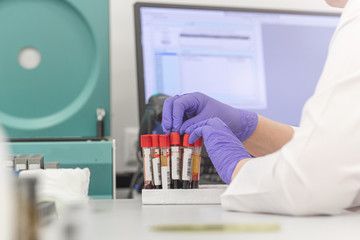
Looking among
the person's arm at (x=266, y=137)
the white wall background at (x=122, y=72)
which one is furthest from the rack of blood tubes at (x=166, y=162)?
the white wall background at (x=122, y=72)

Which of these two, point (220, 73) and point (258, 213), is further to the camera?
point (220, 73)

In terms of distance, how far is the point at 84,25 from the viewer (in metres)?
1.47

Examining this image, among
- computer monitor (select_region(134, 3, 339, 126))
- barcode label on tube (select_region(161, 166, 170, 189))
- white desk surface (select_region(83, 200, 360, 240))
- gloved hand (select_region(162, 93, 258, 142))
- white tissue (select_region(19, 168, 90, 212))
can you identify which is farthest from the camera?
computer monitor (select_region(134, 3, 339, 126))

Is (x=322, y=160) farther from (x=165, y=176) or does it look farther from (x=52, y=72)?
(x=52, y=72)

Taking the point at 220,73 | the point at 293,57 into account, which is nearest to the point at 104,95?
the point at 220,73

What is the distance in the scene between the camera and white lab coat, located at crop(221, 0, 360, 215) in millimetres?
698

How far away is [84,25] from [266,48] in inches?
29.6

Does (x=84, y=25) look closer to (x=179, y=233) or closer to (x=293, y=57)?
(x=293, y=57)

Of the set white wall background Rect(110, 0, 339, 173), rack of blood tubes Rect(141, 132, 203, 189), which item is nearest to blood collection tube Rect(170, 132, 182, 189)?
rack of blood tubes Rect(141, 132, 203, 189)

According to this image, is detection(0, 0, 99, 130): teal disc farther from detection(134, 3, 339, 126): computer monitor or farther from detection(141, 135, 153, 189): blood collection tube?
detection(141, 135, 153, 189): blood collection tube

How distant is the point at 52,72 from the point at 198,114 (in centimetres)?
56

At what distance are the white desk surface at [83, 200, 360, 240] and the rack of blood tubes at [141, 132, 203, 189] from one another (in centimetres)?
13

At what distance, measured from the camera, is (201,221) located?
1.93 feet

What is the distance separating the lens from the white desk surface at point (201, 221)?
50 centimetres
